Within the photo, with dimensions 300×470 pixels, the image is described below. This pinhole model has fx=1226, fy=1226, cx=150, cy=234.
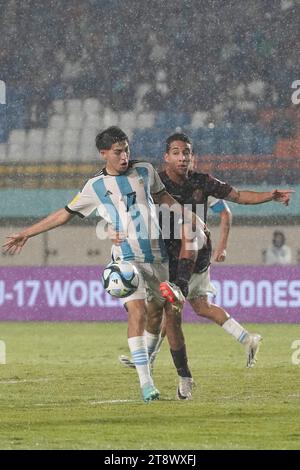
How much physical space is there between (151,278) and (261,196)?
99 centimetres

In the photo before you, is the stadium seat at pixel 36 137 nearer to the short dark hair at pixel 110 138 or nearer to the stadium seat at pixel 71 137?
the stadium seat at pixel 71 137

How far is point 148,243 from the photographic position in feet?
27.4

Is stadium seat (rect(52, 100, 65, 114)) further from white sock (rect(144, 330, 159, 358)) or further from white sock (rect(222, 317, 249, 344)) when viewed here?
white sock (rect(144, 330, 159, 358))

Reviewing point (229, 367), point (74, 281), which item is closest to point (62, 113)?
point (74, 281)

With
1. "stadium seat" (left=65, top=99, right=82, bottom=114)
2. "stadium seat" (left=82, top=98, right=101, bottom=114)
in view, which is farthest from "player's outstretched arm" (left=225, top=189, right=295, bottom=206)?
"stadium seat" (left=65, top=99, right=82, bottom=114)

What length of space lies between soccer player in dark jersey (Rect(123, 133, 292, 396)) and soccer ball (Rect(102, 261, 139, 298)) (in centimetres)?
39

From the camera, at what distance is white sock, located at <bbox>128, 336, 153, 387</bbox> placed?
7934mm

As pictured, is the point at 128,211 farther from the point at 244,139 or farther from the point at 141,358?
the point at 244,139

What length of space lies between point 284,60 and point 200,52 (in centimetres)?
149

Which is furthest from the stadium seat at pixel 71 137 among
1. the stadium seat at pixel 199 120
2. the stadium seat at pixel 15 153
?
the stadium seat at pixel 199 120

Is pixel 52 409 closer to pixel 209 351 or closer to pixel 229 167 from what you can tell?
pixel 209 351

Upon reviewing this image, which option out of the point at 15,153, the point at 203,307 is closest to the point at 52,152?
the point at 15,153

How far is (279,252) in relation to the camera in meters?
17.3

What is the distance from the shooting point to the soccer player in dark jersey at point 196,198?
852 centimetres
